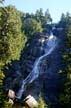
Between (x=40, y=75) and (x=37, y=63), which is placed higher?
(x=37, y=63)

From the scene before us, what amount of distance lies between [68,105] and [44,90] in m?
13.6

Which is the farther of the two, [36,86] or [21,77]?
[21,77]

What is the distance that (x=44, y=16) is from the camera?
114312 millimetres

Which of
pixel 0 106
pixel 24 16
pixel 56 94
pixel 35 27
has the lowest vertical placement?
pixel 0 106

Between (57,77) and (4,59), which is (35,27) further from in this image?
(4,59)

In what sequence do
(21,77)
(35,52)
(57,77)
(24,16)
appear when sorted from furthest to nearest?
(24,16)
(35,52)
(21,77)
(57,77)

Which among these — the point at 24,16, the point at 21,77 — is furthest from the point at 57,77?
the point at 24,16

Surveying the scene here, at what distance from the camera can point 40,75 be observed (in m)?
62.6

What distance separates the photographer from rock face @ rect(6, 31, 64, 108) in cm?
5575

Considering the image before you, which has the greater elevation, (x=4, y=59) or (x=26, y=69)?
(x=26, y=69)

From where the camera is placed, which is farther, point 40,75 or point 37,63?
point 37,63

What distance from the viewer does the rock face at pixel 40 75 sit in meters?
55.8

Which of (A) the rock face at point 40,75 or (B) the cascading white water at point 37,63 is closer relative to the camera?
(A) the rock face at point 40,75

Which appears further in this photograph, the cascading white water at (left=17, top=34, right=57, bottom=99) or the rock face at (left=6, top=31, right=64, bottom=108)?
the cascading white water at (left=17, top=34, right=57, bottom=99)
